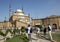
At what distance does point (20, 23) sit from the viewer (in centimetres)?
6362

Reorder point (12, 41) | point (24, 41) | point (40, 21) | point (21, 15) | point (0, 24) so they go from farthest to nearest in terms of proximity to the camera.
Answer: point (21, 15) → point (40, 21) → point (0, 24) → point (24, 41) → point (12, 41)

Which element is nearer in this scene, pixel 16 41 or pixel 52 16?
pixel 16 41

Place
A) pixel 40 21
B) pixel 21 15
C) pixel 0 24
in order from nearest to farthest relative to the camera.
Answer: pixel 0 24, pixel 40 21, pixel 21 15

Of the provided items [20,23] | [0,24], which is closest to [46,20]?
[20,23]

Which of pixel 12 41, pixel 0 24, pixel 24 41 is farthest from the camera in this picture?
pixel 0 24

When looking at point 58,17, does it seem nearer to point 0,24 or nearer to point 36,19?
point 36,19

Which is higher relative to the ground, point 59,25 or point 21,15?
point 21,15

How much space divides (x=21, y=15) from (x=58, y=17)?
19.0 meters

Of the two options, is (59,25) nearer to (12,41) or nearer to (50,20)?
(50,20)

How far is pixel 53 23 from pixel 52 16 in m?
2.94

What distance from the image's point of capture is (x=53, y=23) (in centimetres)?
6425

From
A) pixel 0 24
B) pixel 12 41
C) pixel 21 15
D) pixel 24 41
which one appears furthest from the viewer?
pixel 21 15

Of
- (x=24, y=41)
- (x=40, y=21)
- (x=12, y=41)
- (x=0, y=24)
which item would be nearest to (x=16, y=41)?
(x=12, y=41)

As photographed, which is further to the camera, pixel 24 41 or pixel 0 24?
pixel 0 24
